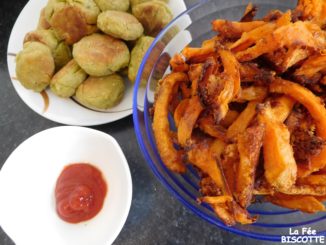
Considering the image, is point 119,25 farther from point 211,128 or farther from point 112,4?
point 211,128

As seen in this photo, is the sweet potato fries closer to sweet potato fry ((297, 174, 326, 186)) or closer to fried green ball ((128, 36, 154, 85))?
sweet potato fry ((297, 174, 326, 186))

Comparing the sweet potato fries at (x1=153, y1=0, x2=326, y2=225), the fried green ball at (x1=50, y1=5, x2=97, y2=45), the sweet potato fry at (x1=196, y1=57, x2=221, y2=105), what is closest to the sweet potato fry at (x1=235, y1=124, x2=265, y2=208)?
the sweet potato fries at (x1=153, y1=0, x2=326, y2=225)

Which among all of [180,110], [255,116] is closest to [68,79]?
[180,110]

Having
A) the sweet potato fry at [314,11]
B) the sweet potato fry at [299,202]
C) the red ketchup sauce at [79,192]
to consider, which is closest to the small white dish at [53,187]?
the red ketchup sauce at [79,192]

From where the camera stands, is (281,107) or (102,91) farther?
(102,91)

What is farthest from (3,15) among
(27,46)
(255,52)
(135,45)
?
(255,52)

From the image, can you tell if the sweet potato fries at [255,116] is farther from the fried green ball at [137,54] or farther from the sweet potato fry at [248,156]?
the fried green ball at [137,54]
